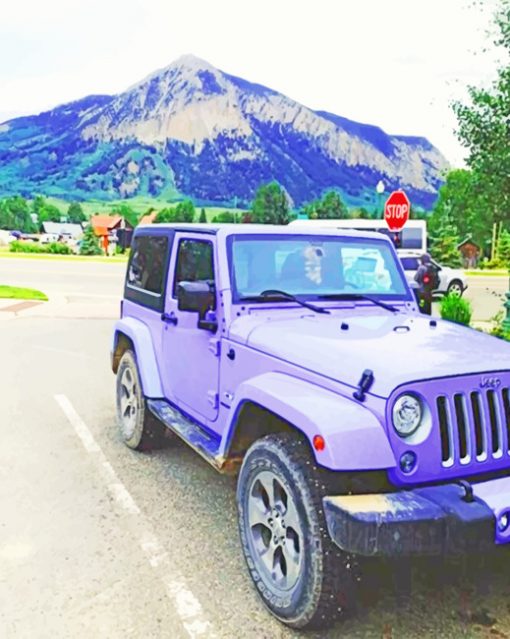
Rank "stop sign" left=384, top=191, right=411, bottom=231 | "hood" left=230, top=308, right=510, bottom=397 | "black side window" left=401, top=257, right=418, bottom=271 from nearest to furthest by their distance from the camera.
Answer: "hood" left=230, top=308, right=510, bottom=397 < "black side window" left=401, top=257, right=418, bottom=271 < "stop sign" left=384, top=191, right=411, bottom=231

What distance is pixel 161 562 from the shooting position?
12.1ft

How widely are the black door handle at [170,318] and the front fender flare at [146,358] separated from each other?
1.32 feet

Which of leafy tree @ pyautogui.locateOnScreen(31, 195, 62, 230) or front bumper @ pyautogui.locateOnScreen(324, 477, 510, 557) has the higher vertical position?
leafy tree @ pyautogui.locateOnScreen(31, 195, 62, 230)

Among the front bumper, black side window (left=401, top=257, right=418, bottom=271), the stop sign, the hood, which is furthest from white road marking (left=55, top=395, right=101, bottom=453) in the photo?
the stop sign

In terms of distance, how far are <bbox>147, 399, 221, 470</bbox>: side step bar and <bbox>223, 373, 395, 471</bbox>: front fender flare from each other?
82 cm

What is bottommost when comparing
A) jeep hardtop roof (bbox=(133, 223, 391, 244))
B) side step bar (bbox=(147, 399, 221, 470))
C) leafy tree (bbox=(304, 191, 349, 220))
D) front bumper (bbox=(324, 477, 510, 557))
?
side step bar (bbox=(147, 399, 221, 470))

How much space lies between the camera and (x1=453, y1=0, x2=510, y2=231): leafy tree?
841 centimetres

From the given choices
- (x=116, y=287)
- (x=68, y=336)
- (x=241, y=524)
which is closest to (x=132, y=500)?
(x=241, y=524)

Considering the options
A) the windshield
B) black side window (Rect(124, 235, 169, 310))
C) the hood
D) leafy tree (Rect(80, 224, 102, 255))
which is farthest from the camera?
leafy tree (Rect(80, 224, 102, 255))

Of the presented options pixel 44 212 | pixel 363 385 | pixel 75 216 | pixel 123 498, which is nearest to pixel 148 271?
pixel 123 498

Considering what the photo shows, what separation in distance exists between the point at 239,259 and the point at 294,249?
15.6 inches

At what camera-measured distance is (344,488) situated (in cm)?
290

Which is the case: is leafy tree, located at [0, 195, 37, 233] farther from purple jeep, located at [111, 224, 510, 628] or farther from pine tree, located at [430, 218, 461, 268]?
purple jeep, located at [111, 224, 510, 628]

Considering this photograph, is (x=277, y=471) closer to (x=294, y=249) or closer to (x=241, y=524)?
(x=241, y=524)
